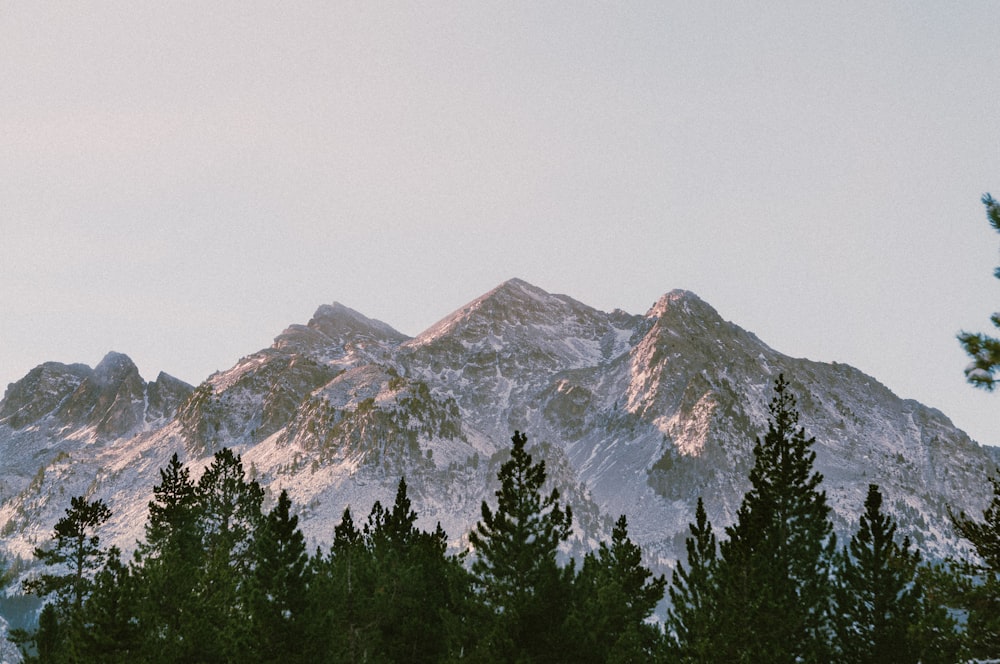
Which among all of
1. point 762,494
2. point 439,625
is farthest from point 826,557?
point 439,625

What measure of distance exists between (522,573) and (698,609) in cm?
847

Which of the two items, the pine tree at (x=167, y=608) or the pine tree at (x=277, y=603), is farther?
the pine tree at (x=277, y=603)

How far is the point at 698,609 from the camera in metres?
46.4

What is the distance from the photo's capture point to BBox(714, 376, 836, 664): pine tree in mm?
43056

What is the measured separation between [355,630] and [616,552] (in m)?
18.0

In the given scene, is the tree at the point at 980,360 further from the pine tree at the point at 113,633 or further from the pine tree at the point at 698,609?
the pine tree at the point at 113,633

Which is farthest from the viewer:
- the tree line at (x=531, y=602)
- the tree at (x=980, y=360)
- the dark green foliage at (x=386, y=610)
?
the dark green foliage at (x=386, y=610)

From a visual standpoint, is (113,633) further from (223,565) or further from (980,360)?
(980,360)

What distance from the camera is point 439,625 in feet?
193

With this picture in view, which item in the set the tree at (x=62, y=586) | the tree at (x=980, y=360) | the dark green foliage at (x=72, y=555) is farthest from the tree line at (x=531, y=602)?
the tree at (x=980, y=360)

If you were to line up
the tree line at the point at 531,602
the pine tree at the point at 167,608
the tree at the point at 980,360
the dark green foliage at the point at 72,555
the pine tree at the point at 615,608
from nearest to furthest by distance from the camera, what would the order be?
the tree at the point at 980,360, the tree line at the point at 531,602, the pine tree at the point at 167,608, the pine tree at the point at 615,608, the dark green foliage at the point at 72,555

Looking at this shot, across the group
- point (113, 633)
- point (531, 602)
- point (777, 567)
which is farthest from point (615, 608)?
point (113, 633)

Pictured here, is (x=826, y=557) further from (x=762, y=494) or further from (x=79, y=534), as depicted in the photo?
(x=79, y=534)

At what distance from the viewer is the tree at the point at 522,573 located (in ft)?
150
